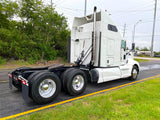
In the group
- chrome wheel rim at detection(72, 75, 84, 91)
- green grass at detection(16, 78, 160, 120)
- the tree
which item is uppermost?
the tree

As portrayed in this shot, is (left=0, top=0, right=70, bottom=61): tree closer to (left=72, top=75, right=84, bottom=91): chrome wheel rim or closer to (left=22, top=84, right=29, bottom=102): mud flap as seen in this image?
(left=72, top=75, right=84, bottom=91): chrome wheel rim

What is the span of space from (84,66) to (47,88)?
8.21 feet

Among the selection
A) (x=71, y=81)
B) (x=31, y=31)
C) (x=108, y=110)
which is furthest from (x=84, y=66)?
(x=31, y=31)

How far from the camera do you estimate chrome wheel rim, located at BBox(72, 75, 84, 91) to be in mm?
4346

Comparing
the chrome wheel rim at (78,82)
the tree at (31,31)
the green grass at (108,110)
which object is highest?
the tree at (31,31)

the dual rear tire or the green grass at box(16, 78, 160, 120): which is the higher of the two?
the dual rear tire

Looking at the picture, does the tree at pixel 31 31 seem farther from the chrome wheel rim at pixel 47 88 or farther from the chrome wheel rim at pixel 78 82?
the chrome wheel rim at pixel 47 88

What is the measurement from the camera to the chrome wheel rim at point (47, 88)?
3.56m

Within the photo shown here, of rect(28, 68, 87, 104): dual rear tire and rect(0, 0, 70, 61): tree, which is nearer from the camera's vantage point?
rect(28, 68, 87, 104): dual rear tire

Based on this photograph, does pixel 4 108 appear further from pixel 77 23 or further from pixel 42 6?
pixel 42 6

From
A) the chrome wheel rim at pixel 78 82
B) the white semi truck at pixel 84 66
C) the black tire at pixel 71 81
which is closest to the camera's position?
the white semi truck at pixel 84 66

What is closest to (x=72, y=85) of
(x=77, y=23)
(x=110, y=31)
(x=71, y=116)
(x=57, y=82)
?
(x=57, y=82)

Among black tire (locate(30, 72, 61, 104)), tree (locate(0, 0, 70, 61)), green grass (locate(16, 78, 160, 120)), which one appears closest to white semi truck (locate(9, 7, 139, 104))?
black tire (locate(30, 72, 61, 104))

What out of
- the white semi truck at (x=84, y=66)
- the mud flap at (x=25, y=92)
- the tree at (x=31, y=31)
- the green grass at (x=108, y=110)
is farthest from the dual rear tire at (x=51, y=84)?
the tree at (x=31, y=31)
